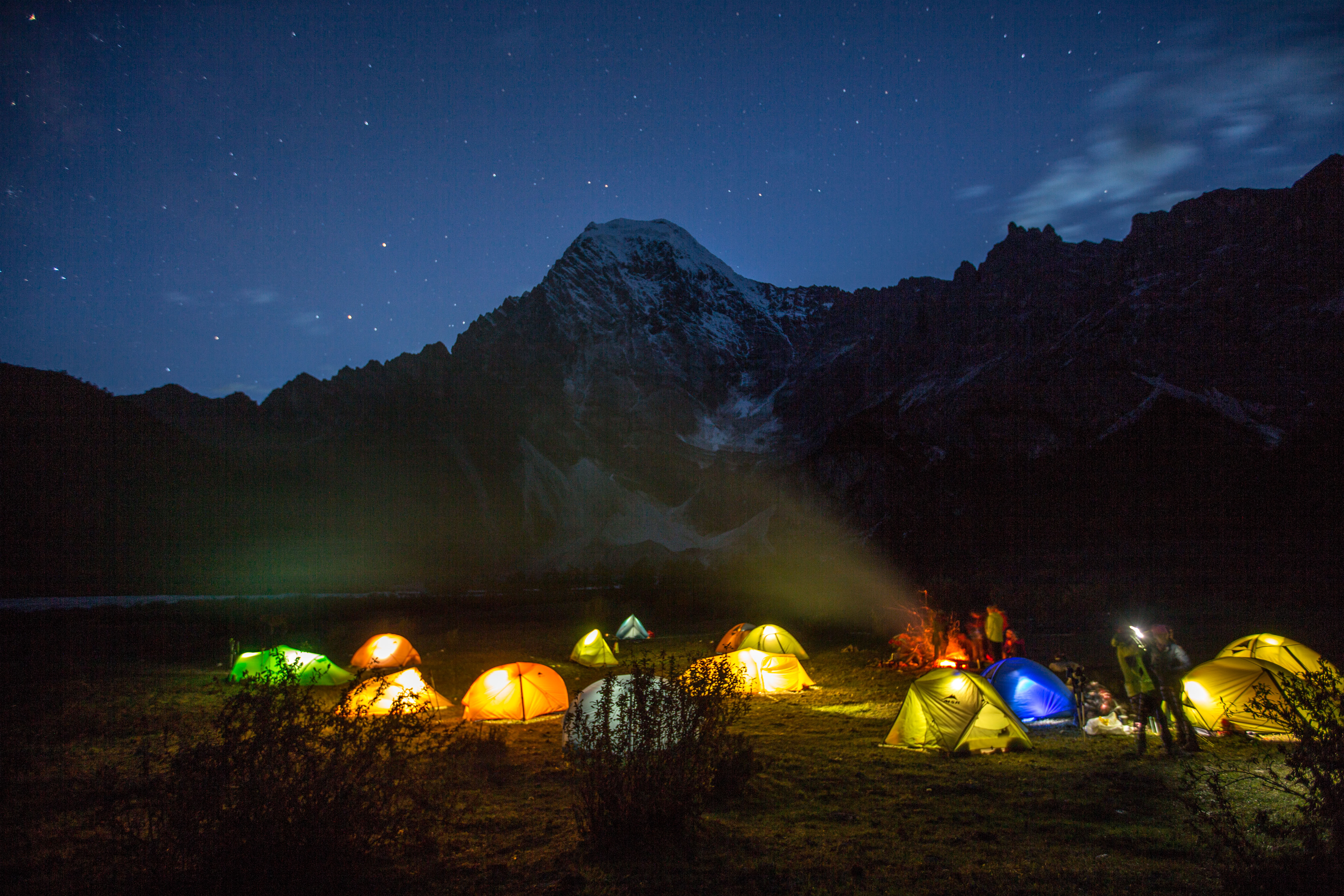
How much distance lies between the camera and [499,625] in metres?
29.8

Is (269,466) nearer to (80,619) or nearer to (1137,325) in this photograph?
(80,619)

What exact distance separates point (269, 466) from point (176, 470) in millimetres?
10945

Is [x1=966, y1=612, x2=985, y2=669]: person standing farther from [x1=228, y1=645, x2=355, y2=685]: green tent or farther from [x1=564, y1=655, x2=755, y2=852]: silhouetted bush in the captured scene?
[x1=228, y1=645, x2=355, y2=685]: green tent

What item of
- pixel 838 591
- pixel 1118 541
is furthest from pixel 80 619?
pixel 1118 541

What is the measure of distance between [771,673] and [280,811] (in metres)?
11.3

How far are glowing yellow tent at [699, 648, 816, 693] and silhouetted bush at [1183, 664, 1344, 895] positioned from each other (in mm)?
8732

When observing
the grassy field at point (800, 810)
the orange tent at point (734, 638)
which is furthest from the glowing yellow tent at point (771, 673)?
the orange tent at point (734, 638)

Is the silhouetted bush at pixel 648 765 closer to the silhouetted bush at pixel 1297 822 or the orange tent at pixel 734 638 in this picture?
the silhouetted bush at pixel 1297 822

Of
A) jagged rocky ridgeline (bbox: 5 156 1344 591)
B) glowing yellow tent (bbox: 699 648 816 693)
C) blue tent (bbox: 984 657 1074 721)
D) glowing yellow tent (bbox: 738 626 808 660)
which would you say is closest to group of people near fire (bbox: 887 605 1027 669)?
glowing yellow tent (bbox: 738 626 808 660)

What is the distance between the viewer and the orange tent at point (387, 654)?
16.9 metres

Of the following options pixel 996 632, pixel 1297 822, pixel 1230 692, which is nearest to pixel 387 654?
pixel 996 632

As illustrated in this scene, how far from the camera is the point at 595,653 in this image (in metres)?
18.5

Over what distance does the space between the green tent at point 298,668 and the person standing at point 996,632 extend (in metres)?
13.7

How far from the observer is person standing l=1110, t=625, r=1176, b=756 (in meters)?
8.12
